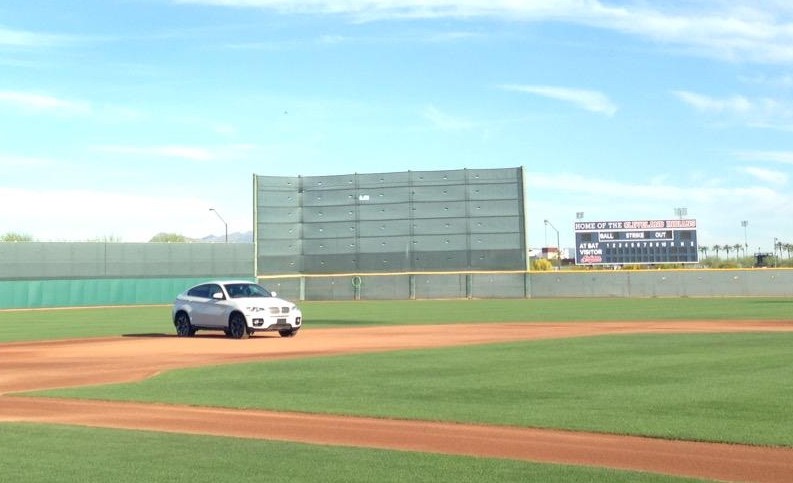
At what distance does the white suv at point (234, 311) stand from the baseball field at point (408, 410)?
3033mm

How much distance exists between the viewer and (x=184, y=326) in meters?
34.2

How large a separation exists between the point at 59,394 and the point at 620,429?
9609mm

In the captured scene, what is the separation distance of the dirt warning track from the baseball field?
0.13 feet

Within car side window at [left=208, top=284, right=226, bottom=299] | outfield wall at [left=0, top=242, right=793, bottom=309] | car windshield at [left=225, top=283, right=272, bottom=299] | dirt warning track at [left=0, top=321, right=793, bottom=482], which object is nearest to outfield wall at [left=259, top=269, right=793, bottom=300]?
outfield wall at [left=0, top=242, right=793, bottom=309]

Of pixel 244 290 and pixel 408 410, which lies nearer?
pixel 408 410

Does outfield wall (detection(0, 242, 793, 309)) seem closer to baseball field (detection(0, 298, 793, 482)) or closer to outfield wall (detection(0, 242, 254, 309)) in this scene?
outfield wall (detection(0, 242, 254, 309))

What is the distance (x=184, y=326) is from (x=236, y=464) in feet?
81.1

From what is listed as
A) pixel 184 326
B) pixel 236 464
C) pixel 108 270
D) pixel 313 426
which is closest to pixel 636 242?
pixel 108 270

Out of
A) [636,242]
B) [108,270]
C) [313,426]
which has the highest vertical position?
[636,242]

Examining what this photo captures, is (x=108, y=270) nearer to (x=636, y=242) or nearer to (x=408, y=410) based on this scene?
(x=636, y=242)

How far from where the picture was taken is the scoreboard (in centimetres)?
9481

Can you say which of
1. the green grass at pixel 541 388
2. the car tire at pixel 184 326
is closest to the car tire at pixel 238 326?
the car tire at pixel 184 326

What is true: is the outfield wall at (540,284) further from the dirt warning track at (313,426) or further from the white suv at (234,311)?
the dirt warning track at (313,426)

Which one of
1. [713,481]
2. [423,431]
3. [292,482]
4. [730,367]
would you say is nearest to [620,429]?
[423,431]
